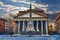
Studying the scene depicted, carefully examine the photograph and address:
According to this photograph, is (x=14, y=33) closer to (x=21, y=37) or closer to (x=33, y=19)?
(x=21, y=37)

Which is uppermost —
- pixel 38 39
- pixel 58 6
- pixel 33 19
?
pixel 58 6

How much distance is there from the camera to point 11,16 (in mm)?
10219

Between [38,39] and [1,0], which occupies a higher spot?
[1,0]

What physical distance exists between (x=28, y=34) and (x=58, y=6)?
2.07m

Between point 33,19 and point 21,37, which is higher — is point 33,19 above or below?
above

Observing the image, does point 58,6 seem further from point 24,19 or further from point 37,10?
point 24,19

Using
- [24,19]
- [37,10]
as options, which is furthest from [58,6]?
[24,19]

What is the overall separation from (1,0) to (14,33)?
181 centimetres

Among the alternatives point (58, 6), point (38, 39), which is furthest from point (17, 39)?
point (58, 6)

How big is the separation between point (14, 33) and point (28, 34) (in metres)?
0.70

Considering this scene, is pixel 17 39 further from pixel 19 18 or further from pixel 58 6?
pixel 58 6

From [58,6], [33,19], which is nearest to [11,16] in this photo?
[33,19]

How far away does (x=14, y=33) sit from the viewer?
10188 mm

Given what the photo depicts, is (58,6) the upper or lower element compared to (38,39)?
upper
